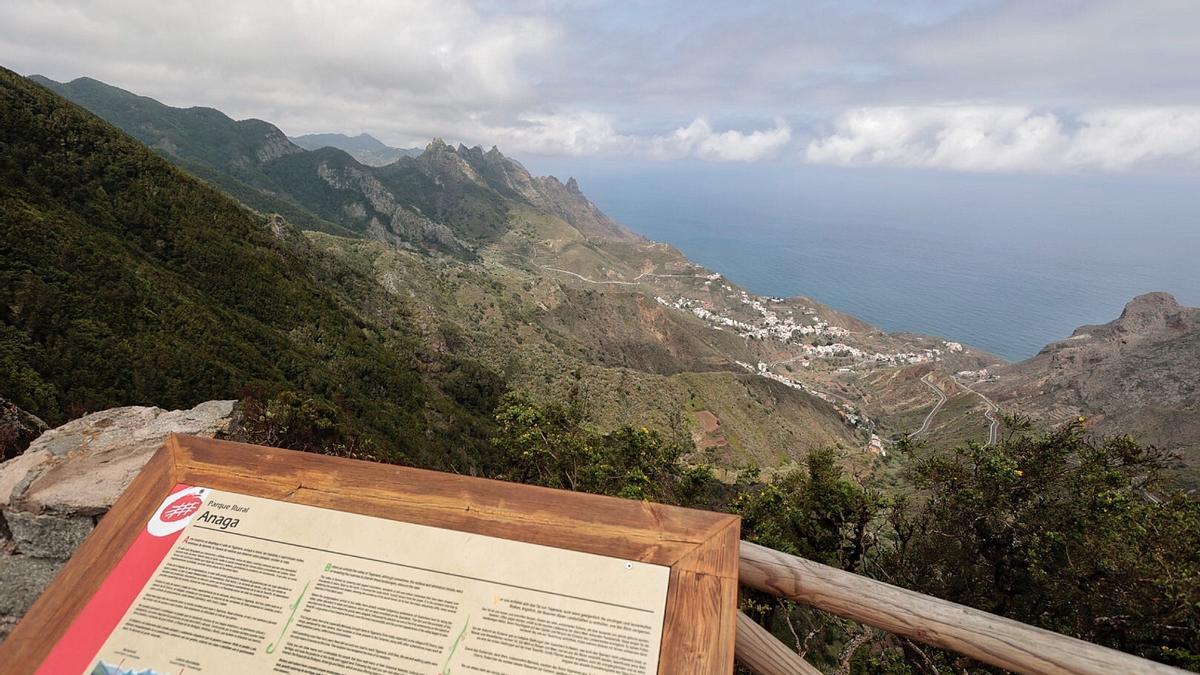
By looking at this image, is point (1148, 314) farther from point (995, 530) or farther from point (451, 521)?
point (451, 521)

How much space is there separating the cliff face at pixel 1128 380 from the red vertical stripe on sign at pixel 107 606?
70.8 metres

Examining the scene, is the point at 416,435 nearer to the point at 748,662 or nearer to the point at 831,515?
the point at 831,515

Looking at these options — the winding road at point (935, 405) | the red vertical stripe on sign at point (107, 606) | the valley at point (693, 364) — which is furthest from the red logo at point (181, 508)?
the winding road at point (935, 405)

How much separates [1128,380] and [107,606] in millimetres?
115993

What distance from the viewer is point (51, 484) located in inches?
183

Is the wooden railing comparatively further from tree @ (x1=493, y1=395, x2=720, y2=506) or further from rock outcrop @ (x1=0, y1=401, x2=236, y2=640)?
tree @ (x1=493, y1=395, x2=720, y2=506)

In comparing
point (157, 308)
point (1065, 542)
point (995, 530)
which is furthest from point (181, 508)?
point (157, 308)

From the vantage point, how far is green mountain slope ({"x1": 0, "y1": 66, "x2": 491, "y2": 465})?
23406 millimetres

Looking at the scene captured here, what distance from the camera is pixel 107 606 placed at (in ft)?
8.87

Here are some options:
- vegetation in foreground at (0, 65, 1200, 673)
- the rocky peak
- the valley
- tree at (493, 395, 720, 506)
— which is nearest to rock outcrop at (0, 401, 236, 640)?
vegetation in foreground at (0, 65, 1200, 673)

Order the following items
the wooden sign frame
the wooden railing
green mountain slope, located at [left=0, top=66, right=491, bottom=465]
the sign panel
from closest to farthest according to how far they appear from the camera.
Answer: the sign panel < the wooden sign frame < the wooden railing < green mountain slope, located at [left=0, top=66, right=491, bottom=465]

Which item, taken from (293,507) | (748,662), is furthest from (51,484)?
(748,662)

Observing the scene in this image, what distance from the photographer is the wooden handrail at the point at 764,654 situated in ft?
9.26

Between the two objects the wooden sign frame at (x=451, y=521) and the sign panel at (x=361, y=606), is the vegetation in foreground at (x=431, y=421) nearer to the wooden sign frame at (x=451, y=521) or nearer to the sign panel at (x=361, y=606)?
the wooden sign frame at (x=451, y=521)
